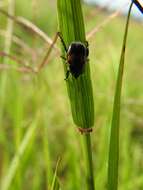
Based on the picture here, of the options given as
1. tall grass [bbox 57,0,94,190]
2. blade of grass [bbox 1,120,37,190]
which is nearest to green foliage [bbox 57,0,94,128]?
tall grass [bbox 57,0,94,190]

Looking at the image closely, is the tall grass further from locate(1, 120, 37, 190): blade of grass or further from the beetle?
locate(1, 120, 37, 190): blade of grass

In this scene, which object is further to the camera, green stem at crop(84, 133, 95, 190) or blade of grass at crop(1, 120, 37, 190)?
blade of grass at crop(1, 120, 37, 190)

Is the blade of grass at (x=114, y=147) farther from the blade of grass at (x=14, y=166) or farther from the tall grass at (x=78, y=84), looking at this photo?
the blade of grass at (x=14, y=166)

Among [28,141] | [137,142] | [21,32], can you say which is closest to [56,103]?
[137,142]

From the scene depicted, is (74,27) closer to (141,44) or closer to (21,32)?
(21,32)

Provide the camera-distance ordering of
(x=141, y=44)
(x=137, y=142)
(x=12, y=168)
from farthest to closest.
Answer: (x=141, y=44) < (x=137, y=142) < (x=12, y=168)
